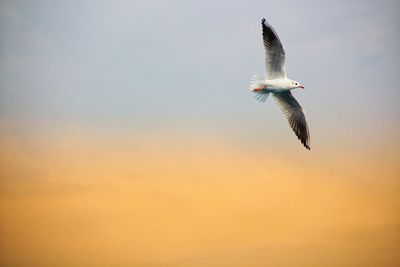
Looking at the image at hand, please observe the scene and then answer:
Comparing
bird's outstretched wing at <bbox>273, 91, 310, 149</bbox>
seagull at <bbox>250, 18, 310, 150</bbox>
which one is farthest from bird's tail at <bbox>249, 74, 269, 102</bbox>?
bird's outstretched wing at <bbox>273, 91, 310, 149</bbox>

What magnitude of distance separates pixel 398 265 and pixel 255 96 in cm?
165

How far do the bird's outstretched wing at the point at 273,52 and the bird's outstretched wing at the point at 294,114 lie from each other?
0.25 m

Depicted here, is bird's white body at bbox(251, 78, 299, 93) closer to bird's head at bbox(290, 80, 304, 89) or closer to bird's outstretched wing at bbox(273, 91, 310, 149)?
bird's head at bbox(290, 80, 304, 89)

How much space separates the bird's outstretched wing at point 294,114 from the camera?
4.76 metres

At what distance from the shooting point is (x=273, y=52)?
177 inches

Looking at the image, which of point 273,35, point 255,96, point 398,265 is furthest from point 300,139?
point 398,265

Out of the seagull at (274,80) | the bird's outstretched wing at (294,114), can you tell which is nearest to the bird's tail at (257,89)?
the seagull at (274,80)

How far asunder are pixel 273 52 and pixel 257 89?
0.93ft

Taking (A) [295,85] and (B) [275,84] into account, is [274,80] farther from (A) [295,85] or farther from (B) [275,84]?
(A) [295,85]

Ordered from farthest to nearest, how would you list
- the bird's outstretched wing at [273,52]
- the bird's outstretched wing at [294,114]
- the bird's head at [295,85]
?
the bird's outstretched wing at [294,114] → the bird's head at [295,85] → the bird's outstretched wing at [273,52]

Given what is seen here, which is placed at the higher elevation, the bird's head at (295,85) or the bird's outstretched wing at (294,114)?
the bird's head at (295,85)

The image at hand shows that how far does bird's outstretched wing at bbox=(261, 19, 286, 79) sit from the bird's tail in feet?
0.29

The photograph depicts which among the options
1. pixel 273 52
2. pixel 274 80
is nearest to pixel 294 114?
pixel 274 80

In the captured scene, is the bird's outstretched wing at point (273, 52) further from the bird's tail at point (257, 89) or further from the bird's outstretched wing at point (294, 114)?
the bird's outstretched wing at point (294, 114)
